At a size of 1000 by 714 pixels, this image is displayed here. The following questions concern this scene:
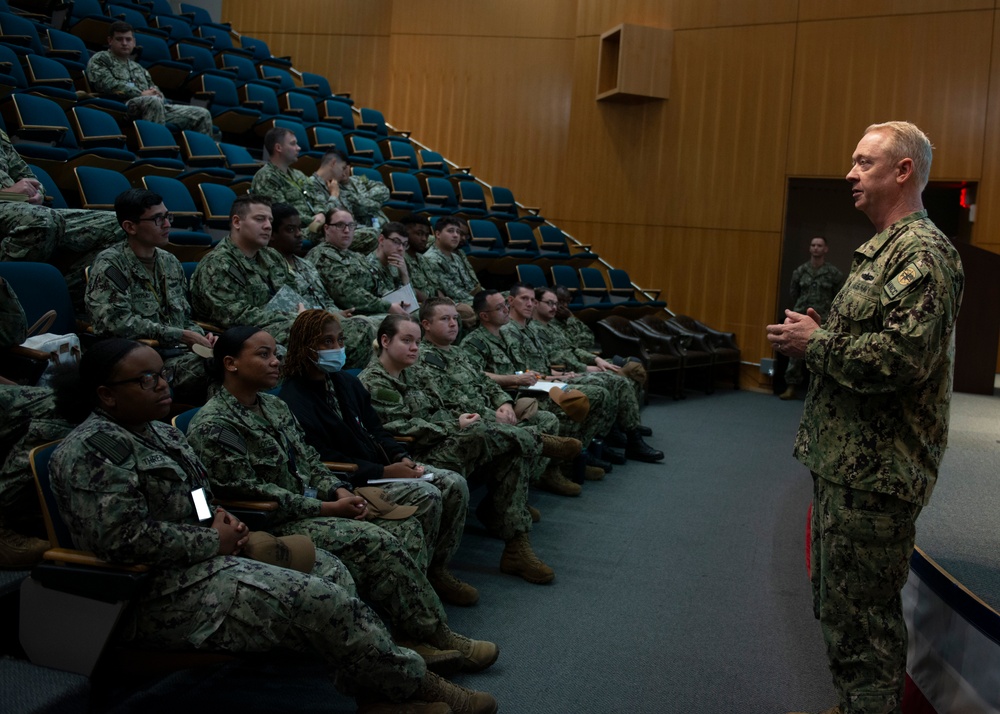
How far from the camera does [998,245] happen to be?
7.24 m

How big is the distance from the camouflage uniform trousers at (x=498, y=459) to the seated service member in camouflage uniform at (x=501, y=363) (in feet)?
2.74

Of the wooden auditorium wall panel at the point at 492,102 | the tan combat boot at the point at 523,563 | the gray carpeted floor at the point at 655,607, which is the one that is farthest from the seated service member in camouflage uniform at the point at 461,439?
the wooden auditorium wall panel at the point at 492,102

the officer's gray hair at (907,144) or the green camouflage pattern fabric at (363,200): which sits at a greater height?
the green camouflage pattern fabric at (363,200)

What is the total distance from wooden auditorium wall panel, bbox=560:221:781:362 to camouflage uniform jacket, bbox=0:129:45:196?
19.6ft

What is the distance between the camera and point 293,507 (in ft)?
7.38

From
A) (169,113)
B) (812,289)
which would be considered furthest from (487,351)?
(812,289)

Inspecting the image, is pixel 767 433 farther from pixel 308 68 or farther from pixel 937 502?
pixel 308 68

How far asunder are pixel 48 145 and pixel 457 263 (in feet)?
8.14

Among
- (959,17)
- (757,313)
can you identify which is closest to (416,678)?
(757,313)

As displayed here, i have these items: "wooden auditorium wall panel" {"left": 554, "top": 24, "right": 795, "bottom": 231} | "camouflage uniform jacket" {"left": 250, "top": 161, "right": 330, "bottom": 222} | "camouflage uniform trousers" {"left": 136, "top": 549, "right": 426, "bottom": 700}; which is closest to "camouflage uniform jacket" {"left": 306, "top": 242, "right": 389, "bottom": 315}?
"camouflage uniform jacket" {"left": 250, "top": 161, "right": 330, "bottom": 222}

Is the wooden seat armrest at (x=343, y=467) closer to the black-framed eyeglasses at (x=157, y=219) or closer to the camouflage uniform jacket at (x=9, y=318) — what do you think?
the camouflage uniform jacket at (x=9, y=318)

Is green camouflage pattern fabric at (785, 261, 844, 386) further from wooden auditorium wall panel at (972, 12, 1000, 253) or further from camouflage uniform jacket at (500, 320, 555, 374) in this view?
camouflage uniform jacket at (500, 320, 555, 374)

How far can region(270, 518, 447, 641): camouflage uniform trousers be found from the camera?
223cm

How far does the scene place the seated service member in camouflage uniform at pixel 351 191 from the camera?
5.71m
